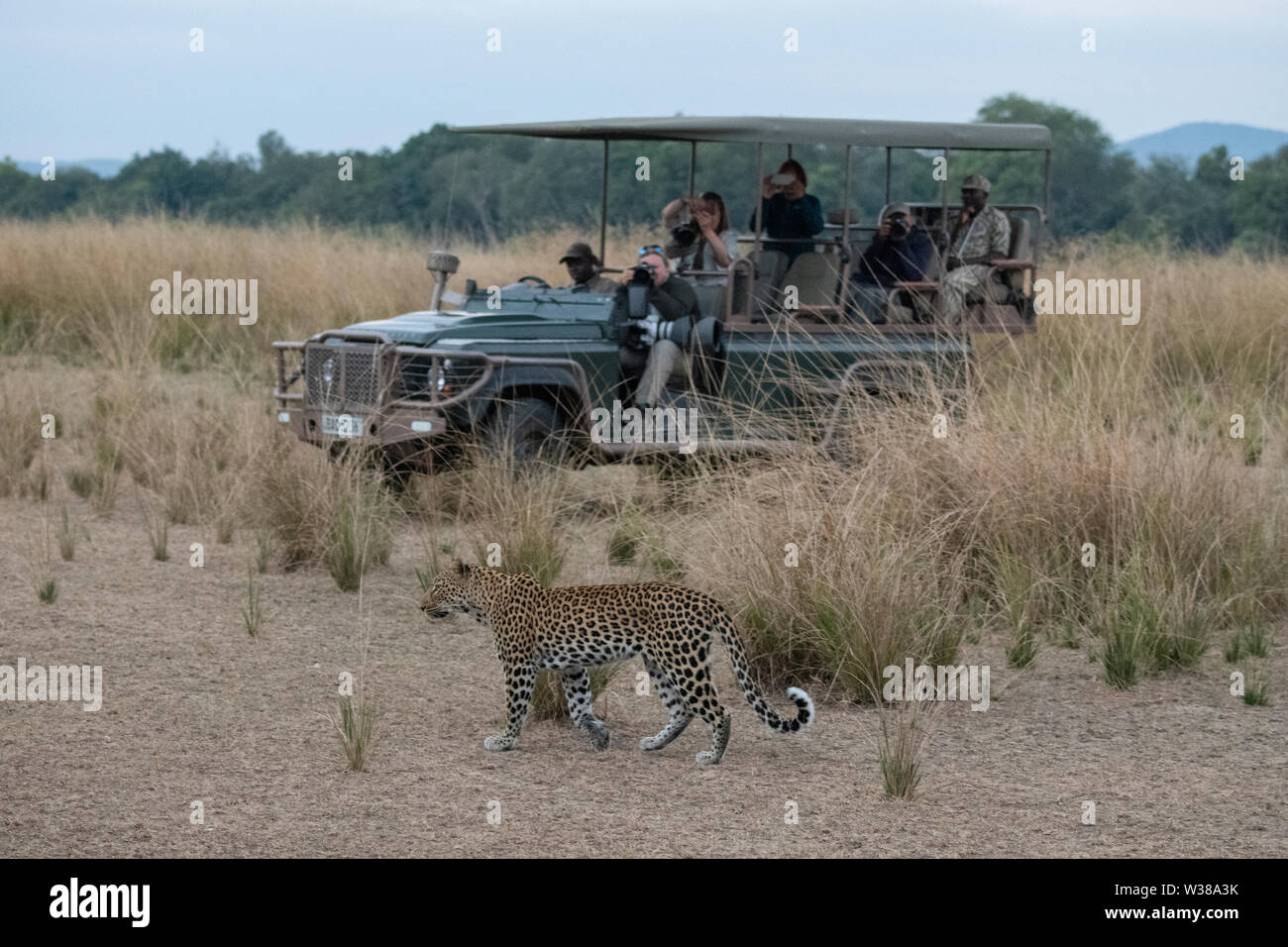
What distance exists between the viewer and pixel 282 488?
8188 millimetres

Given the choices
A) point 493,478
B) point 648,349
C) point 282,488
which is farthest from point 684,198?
point 282,488

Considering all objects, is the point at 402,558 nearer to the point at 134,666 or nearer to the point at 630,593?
the point at 134,666

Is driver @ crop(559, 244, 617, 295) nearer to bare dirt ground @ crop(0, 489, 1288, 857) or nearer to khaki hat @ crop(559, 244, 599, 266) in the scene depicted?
khaki hat @ crop(559, 244, 599, 266)

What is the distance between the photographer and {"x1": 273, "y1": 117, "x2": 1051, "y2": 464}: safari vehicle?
836cm

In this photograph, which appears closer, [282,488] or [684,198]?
[282,488]

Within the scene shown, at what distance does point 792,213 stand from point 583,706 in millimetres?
4434

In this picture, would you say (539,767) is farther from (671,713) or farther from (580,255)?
(580,255)

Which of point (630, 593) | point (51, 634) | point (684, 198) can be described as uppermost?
point (684, 198)

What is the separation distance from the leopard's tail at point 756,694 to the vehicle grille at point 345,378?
3.81 m

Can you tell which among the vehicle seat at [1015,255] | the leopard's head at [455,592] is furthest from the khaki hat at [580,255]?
the leopard's head at [455,592]

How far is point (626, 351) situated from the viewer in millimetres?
8883

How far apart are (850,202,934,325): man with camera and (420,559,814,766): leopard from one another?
4.27 m

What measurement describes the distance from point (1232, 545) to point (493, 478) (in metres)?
3.33

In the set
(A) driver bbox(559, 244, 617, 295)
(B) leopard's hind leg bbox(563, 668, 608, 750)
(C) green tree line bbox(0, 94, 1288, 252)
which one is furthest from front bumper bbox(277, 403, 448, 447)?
(C) green tree line bbox(0, 94, 1288, 252)
